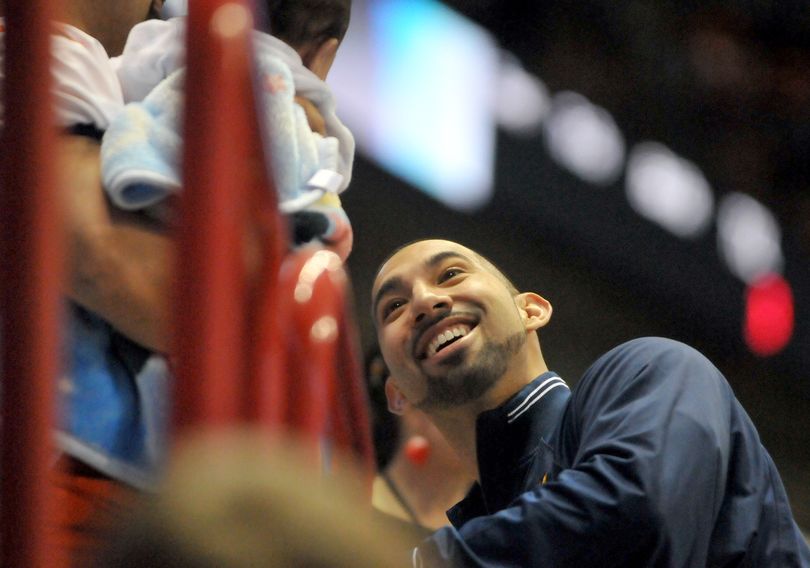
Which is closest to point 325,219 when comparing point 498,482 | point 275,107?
point 275,107

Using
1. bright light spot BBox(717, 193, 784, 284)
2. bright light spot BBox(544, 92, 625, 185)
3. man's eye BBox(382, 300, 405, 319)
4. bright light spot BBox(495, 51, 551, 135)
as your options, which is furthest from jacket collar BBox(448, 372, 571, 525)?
bright light spot BBox(717, 193, 784, 284)

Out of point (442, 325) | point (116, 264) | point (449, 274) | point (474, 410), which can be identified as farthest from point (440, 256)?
point (116, 264)

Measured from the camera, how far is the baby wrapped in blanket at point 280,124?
105 centimetres

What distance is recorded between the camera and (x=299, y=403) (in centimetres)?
100

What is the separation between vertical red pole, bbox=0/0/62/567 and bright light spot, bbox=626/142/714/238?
18.9 ft

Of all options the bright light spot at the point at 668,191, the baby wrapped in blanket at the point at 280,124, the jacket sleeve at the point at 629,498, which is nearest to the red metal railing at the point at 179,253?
the baby wrapped in blanket at the point at 280,124

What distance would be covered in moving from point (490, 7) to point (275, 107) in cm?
516

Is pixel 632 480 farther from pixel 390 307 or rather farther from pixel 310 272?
pixel 390 307

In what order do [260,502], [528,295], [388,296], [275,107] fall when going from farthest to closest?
[528,295], [388,296], [275,107], [260,502]

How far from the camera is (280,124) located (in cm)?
112

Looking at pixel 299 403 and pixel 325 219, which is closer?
pixel 299 403

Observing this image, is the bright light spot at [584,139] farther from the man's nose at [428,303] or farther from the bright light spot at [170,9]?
the bright light spot at [170,9]

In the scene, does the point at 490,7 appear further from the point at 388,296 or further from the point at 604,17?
the point at 388,296

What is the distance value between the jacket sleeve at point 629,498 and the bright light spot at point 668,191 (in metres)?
4.82
